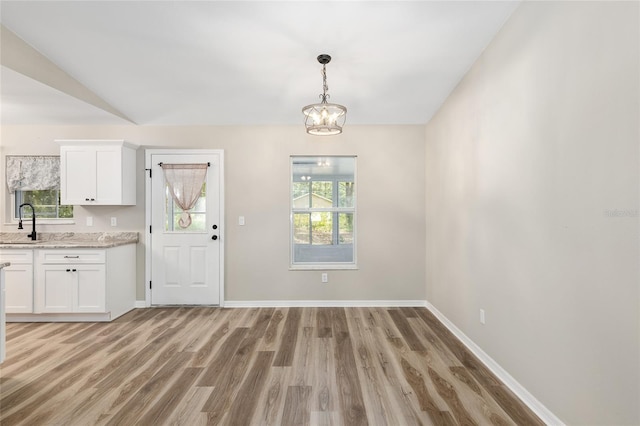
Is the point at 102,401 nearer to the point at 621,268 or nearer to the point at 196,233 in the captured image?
the point at 196,233

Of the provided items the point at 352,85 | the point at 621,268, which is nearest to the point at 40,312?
the point at 352,85

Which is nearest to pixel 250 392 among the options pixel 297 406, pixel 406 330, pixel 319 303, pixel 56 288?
pixel 297 406

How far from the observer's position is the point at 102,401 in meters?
2.12

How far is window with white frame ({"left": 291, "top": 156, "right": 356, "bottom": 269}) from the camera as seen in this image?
4.38 m

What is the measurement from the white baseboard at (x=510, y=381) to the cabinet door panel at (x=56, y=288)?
167 inches

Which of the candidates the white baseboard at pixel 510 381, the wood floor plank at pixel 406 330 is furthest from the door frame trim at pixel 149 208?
the white baseboard at pixel 510 381

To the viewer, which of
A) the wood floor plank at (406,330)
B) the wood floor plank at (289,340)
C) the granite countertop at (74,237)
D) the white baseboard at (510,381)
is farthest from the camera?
the granite countertop at (74,237)

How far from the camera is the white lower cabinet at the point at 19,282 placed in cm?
357

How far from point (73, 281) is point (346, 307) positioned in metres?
3.25

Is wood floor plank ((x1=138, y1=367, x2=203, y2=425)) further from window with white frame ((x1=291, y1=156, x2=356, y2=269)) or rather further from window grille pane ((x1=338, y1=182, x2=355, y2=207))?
window grille pane ((x1=338, y1=182, x2=355, y2=207))

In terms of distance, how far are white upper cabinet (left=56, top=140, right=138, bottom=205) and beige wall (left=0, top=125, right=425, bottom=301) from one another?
12.1 inches

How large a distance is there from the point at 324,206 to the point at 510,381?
2845 mm

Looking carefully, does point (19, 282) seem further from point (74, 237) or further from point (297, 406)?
point (297, 406)

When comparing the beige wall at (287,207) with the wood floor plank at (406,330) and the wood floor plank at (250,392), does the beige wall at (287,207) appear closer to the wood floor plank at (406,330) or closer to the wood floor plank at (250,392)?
the wood floor plank at (406,330)
